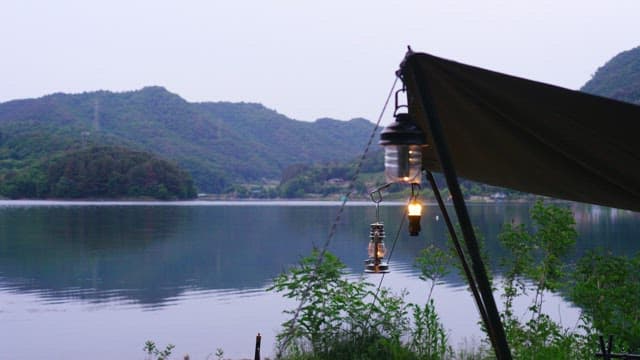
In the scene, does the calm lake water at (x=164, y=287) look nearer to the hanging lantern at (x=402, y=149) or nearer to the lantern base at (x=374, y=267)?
the lantern base at (x=374, y=267)

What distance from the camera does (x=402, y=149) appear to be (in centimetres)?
298

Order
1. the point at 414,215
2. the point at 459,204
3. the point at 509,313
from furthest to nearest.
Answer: the point at 509,313, the point at 414,215, the point at 459,204

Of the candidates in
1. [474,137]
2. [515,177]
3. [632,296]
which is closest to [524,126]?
[474,137]

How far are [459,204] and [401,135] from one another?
1.44 feet

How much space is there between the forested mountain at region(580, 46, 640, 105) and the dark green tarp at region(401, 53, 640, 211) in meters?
59.2

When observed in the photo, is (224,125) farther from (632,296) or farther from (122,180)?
(632,296)

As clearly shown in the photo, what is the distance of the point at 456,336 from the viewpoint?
15758mm

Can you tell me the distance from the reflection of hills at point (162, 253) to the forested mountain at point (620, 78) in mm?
Result: 21147

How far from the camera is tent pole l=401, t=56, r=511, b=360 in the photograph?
2637mm

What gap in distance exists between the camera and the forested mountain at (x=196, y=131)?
133 meters

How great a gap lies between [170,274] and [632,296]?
2596cm

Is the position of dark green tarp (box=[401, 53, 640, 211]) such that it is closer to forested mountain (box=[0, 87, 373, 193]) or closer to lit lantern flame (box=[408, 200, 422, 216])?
lit lantern flame (box=[408, 200, 422, 216])

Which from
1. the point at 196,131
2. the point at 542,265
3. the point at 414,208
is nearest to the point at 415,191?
the point at 414,208

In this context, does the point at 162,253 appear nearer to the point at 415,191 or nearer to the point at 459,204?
the point at 415,191
